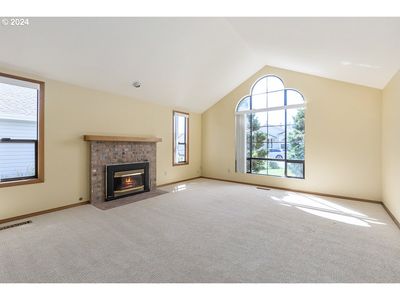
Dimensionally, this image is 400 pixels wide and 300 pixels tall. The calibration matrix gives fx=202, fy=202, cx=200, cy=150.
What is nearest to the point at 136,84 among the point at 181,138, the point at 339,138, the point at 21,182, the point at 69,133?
the point at 69,133

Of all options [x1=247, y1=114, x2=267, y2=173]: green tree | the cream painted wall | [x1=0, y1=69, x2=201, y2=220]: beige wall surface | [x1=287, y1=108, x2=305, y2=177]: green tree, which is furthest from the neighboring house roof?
[x1=287, y1=108, x2=305, y2=177]: green tree

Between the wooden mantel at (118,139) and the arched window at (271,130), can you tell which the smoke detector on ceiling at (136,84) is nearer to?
the wooden mantel at (118,139)

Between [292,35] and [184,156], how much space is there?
15.0 feet

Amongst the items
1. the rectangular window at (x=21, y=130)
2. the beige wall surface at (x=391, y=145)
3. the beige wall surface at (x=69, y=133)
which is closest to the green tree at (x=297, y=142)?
the beige wall surface at (x=391, y=145)

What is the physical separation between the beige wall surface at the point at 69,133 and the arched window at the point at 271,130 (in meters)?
3.16

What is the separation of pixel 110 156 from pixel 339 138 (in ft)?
17.3

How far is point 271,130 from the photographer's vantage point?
5863 mm

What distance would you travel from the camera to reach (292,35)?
3156 mm

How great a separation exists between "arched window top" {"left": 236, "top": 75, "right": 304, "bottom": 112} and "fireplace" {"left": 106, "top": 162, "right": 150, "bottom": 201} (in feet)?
11.6

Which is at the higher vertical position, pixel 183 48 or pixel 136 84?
pixel 183 48

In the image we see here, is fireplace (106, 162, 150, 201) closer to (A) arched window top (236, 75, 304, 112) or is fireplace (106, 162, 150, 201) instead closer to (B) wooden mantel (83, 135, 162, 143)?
(B) wooden mantel (83, 135, 162, 143)

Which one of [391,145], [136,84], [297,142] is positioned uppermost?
[136,84]

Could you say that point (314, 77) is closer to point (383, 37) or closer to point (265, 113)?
point (265, 113)

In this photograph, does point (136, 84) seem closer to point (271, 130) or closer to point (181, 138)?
point (181, 138)
